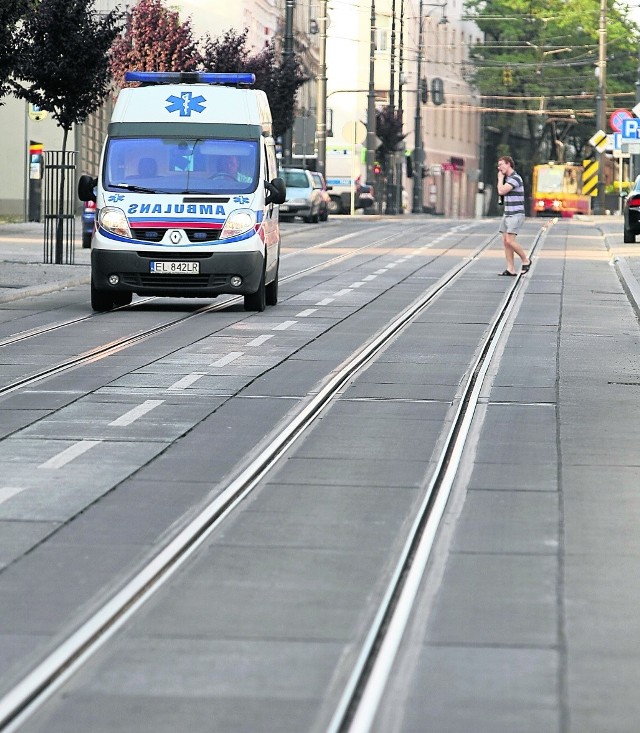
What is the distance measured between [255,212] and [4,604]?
14549 mm

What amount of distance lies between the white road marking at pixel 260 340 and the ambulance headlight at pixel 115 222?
3320 millimetres

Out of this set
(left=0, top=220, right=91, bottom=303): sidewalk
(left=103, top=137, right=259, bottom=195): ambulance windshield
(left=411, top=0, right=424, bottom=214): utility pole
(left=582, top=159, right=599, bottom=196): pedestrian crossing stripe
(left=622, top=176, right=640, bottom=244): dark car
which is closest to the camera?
(left=103, top=137, right=259, bottom=195): ambulance windshield

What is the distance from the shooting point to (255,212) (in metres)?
21.0

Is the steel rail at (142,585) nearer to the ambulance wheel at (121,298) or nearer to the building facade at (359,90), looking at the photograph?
the ambulance wheel at (121,298)

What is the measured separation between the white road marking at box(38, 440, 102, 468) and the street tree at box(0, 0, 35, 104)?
49.0 feet

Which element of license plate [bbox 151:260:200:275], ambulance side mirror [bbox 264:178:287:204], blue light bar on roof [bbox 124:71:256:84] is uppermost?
blue light bar on roof [bbox 124:71:256:84]

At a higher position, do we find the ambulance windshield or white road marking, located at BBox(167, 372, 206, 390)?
the ambulance windshield

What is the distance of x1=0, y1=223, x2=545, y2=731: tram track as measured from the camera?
5469 mm

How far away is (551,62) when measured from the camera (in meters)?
106

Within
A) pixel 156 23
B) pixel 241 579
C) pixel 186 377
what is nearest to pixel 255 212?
pixel 186 377

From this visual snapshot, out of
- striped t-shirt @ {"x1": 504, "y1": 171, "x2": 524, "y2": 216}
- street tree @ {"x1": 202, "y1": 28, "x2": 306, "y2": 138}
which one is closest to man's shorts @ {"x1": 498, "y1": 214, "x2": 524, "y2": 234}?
striped t-shirt @ {"x1": 504, "y1": 171, "x2": 524, "y2": 216}

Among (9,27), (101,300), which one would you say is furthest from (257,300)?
(9,27)

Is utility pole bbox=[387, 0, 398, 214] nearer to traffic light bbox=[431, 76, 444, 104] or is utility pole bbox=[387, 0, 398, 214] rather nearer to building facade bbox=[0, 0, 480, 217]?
building facade bbox=[0, 0, 480, 217]

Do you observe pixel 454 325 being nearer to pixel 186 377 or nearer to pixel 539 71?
pixel 186 377
